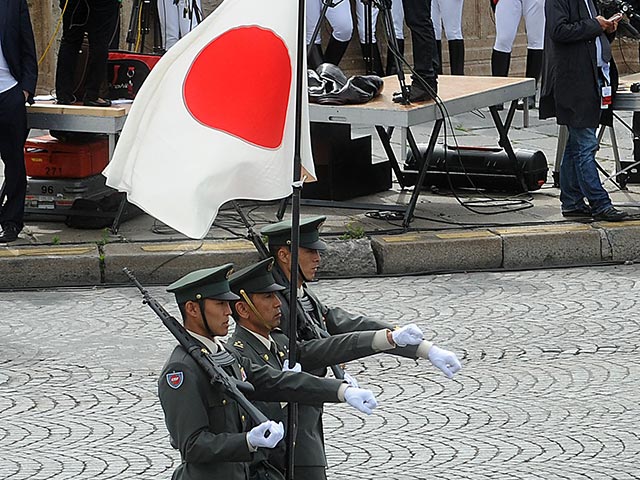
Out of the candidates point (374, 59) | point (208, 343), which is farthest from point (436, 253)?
point (374, 59)

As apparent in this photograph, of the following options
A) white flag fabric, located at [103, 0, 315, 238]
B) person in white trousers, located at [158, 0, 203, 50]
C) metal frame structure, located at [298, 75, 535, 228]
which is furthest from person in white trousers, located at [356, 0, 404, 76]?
white flag fabric, located at [103, 0, 315, 238]

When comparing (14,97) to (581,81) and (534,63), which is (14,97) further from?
(534,63)

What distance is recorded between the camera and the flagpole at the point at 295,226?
4.66 metres

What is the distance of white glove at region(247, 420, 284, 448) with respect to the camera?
13.7ft

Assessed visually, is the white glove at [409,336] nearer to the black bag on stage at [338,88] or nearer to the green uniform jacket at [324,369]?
the green uniform jacket at [324,369]

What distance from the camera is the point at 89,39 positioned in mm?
9906

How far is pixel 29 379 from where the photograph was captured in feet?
23.8

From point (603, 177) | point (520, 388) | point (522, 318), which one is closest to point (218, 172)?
point (520, 388)

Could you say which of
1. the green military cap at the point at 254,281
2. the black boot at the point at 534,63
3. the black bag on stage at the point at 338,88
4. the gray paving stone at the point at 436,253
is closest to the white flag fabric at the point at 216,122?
the green military cap at the point at 254,281

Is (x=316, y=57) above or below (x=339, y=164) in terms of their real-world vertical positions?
above

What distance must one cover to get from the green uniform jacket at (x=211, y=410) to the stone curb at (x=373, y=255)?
4.85 m

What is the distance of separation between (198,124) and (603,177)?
7.71 m

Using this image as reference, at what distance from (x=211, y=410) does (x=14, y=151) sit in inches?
223

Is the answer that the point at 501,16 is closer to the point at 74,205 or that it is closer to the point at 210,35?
the point at 74,205
